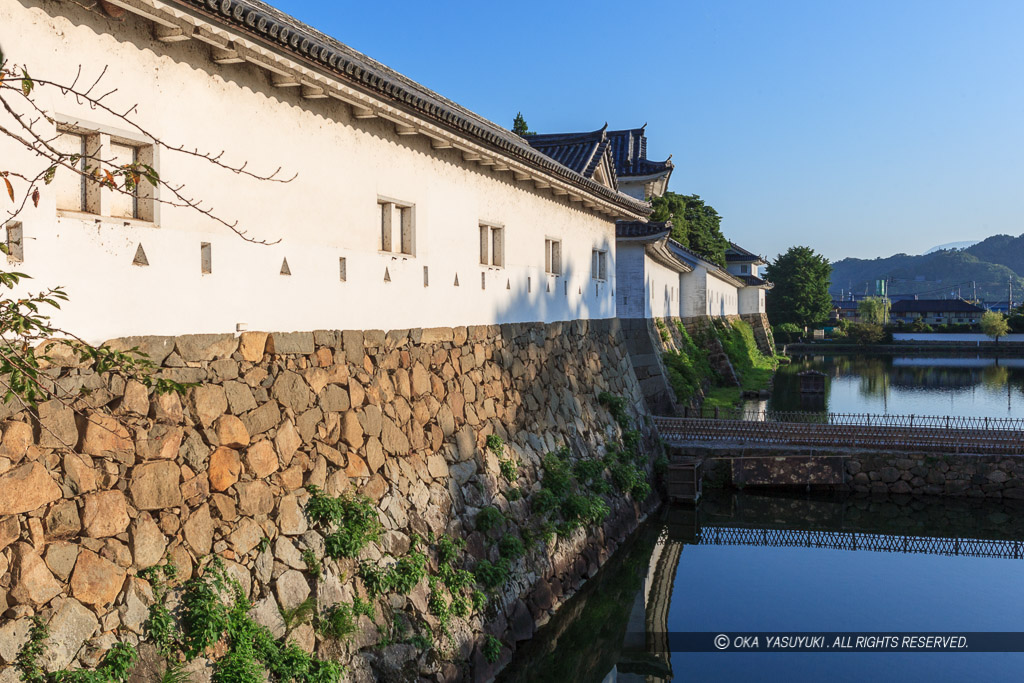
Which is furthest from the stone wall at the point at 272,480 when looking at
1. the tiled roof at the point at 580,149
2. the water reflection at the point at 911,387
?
the water reflection at the point at 911,387

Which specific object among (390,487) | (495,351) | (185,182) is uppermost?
(185,182)

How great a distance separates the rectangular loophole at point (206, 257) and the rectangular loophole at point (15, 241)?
1.92 meters

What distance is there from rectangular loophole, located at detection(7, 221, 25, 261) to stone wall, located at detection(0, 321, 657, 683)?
0.97 meters

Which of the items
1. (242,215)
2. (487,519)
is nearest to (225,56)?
(242,215)

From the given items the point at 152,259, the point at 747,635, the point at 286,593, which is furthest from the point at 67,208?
the point at 747,635

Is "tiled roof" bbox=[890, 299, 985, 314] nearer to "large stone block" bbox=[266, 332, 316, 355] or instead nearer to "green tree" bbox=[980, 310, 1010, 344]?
"green tree" bbox=[980, 310, 1010, 344]

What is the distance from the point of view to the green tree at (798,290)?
82.2 metres

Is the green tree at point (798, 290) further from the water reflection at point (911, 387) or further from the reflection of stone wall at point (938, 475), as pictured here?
the reflection of stone wall at point (938, 475)

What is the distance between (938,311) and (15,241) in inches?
4531

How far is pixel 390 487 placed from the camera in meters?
10.0

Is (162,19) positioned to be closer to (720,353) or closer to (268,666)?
(268,666)

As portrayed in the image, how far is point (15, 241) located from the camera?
6258 millimetres

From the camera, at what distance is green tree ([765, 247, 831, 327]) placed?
270ft

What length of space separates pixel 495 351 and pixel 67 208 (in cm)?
832
